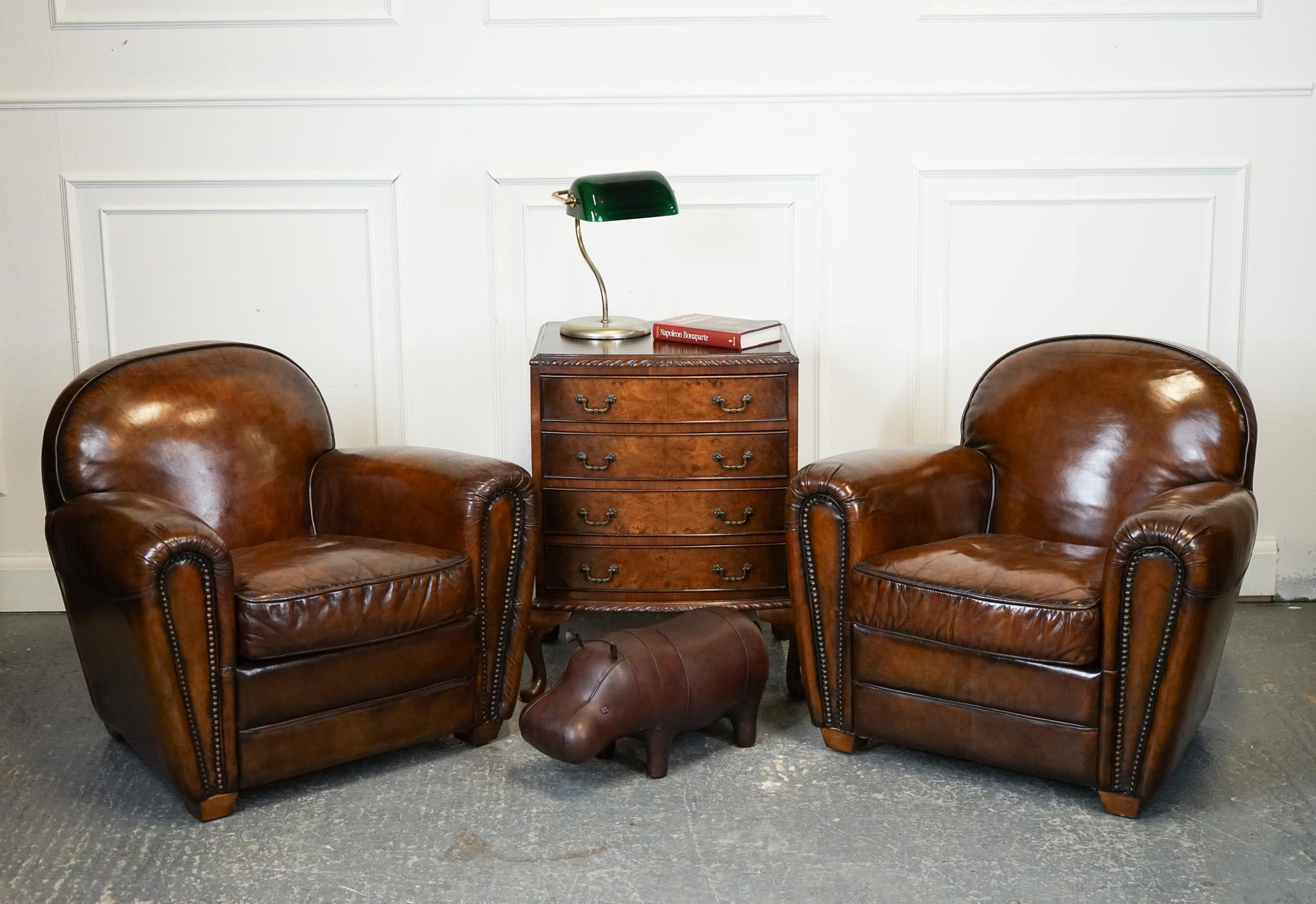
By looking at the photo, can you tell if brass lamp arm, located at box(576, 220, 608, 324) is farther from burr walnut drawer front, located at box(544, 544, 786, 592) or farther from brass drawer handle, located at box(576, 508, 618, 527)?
burr walnut drawer front, located at box(544, 544, 786, 592)

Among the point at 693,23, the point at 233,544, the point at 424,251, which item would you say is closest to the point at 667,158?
the point at 693,23

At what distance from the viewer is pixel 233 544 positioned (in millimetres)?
2992

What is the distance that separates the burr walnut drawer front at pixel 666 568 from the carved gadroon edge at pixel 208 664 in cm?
93

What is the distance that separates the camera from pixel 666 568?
3191 mm

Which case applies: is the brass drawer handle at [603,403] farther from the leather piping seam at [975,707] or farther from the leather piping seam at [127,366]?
the leather piping seam at [975,707]

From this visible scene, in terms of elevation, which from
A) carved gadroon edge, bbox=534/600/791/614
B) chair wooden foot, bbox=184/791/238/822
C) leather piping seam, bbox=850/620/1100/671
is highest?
leather piping seam, bbox=850/620/1100/671

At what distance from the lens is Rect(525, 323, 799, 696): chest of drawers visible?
3.12m

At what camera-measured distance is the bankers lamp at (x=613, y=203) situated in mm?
3125

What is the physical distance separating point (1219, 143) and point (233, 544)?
2918 millimetres

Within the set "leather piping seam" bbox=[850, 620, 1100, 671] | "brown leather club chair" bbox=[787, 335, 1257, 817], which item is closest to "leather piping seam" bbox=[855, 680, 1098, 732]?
"brown leather club chair" bbox=[787, 335, 1257, 817]

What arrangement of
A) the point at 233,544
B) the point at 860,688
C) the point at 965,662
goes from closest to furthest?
1. the point at 965,662
2. the point at 860,688
3. the point at 233,544

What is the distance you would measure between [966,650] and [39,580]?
281 centimetres

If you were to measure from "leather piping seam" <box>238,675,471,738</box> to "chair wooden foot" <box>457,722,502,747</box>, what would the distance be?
0.44ft

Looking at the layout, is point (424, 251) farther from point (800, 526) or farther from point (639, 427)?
point (800, 526)
